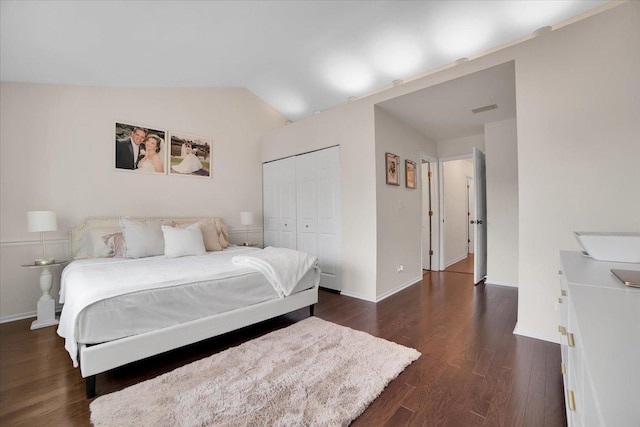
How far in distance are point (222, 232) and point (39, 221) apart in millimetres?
1927

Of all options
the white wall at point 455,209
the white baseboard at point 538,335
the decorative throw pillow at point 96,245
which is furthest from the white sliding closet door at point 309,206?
the white wall at point 455,209

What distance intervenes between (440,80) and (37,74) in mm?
4200

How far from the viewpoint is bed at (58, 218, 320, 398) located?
1580mm

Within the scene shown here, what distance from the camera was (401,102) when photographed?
319 cm

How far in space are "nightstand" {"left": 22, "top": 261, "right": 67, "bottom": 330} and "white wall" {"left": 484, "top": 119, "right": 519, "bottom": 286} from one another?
18.0 feet

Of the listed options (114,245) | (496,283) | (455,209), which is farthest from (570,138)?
(114,245)

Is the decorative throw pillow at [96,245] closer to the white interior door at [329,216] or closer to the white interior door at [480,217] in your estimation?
the white interior door at [329,216]

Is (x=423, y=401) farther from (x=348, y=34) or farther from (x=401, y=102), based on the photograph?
(x=348, y=34)

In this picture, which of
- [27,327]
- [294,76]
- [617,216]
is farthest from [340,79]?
[27,327]

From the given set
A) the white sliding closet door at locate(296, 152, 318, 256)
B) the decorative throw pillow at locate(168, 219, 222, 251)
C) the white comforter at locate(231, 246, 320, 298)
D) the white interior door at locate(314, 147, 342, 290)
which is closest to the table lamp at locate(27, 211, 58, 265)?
the decorative throw pillow at locate(168, 219, 222, 251)

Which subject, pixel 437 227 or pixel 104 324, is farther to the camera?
pixel 437 227

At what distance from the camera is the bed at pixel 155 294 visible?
1.58 metres

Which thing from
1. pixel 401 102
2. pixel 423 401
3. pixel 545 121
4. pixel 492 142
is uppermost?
pixel 401 102

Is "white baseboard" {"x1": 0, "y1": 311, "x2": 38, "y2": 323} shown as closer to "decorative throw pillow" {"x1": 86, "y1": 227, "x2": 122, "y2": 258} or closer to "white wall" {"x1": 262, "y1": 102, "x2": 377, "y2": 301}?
"decorative throw pillow" {"x1": 86, "y1": 227, "x2": 122, "y2": 258}
